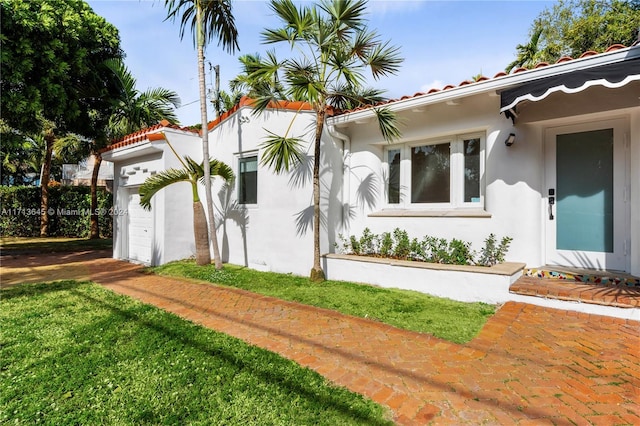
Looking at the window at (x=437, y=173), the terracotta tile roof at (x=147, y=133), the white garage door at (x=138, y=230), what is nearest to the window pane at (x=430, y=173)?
the window at (x=437, y=173)

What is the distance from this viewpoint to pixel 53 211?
1980 centimetres

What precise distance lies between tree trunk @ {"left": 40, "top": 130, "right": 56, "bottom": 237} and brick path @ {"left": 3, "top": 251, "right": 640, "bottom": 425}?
18.9 meters

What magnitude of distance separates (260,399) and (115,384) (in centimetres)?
163

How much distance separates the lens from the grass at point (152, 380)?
276cm

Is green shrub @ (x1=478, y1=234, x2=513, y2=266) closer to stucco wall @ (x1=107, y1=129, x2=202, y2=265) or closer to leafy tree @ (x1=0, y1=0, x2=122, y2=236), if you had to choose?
stucco wall @ (x1=107, y1=129, x2=202, y2=265)

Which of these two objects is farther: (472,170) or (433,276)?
(472,170)

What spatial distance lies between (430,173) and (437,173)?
0.60ft

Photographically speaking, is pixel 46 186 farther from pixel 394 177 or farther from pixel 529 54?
pixel 529 54

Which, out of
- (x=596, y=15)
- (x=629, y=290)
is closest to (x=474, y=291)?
(x=629, y=290)

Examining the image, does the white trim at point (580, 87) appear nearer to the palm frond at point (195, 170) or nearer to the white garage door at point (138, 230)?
the palm frond at point (195, 170)

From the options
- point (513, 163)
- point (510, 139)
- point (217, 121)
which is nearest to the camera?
point (510, 139)

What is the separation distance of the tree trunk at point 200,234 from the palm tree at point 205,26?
58 cm

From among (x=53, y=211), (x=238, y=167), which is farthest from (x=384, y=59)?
(x=53, y=211)

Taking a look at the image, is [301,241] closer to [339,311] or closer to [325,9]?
[339,311]
